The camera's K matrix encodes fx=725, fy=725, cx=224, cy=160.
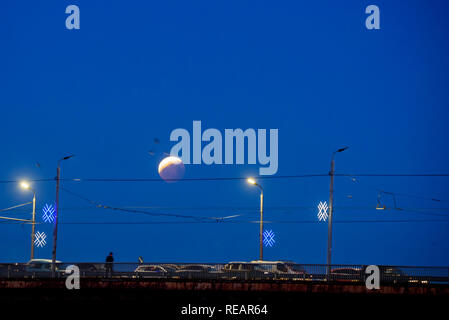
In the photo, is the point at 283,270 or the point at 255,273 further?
the point at 283,270

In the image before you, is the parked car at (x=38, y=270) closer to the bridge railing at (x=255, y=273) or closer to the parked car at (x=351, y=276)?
the bridge railing at (x=255, y=273)

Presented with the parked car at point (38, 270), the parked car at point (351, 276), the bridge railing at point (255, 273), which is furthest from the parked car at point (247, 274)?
the parked car at point (38, 270)

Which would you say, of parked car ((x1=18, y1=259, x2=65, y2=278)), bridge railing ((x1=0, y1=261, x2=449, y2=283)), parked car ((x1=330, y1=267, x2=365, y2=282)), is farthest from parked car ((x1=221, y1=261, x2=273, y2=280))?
parked car ((x1=18, y1=259, x2=65, y2=278))

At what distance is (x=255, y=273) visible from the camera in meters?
39.8

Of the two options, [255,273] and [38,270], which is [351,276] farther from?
[38,270]

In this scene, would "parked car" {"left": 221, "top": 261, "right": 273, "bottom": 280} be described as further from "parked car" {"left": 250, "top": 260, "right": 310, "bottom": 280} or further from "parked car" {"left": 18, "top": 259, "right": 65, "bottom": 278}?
"parked car" {"left": 18, "top": 259, "right": 65, "bottom": 278}

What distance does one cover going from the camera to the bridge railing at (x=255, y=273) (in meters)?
36.3

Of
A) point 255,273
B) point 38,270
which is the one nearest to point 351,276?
point 255,273

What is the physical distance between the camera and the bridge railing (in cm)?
3634

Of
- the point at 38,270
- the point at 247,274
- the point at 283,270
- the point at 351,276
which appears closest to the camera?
the point at 351,276
